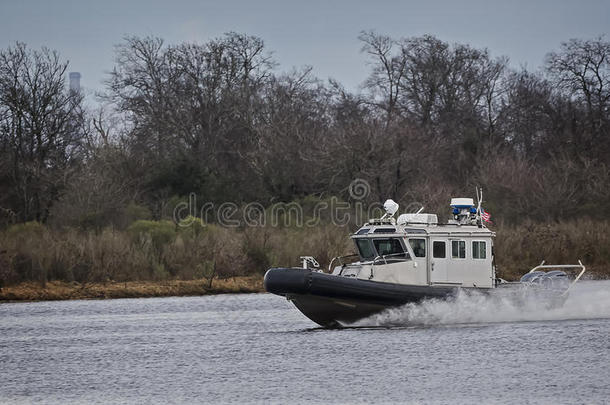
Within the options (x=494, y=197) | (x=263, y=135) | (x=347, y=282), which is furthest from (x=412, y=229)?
(x=263, y=135)

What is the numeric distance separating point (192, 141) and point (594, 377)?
50.3 meters

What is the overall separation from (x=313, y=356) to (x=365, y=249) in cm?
454

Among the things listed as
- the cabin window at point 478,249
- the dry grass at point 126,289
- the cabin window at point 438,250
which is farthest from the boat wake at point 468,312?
the dry grass at point 126,289

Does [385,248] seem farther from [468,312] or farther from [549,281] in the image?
[549,281]

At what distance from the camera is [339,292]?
32594 mm

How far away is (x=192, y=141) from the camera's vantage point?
74625 millimetres

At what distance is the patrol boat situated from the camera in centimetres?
3266

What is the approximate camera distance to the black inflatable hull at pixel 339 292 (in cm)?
3253

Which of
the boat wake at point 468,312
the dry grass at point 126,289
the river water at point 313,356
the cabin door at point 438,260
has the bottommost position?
the river water at point 313,356

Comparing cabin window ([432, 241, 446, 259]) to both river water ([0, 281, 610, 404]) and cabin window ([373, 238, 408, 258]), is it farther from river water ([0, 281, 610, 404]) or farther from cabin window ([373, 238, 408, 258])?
river water ([0, 281, 610, 404])

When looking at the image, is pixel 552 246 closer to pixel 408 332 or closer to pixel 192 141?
pixel 408 332

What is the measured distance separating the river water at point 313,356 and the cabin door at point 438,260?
26.9 inches

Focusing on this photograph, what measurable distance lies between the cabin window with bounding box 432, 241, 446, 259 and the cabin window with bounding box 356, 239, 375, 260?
165 centimetres

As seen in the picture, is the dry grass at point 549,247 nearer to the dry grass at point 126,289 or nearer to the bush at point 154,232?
the dry grass at point 126,289
